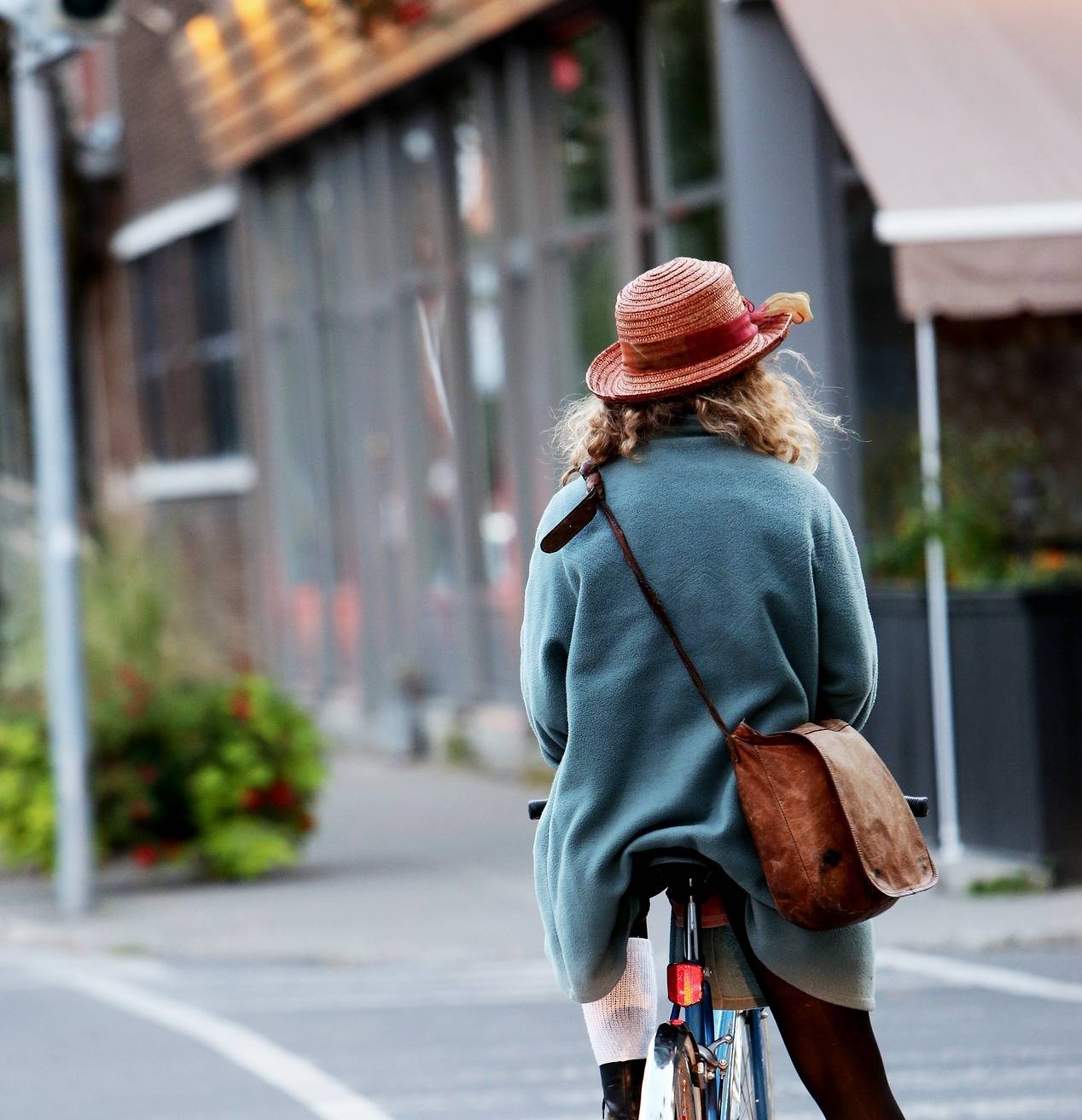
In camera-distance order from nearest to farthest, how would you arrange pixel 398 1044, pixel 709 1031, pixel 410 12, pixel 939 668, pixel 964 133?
pixel 709 1031 → pixel 398 1044 → pixel 964 133 → pixel 939 668 → pixel 410 12

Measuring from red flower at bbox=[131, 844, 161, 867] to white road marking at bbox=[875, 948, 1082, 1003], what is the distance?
3900mm

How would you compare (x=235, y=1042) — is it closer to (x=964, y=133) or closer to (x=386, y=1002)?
(x=386, y=1002)

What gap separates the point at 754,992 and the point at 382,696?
1327 cm

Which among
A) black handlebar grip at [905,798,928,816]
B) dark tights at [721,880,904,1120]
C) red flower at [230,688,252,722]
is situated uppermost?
black handlebar grip at [905,798,928,816]

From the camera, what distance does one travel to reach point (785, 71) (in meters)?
10.7

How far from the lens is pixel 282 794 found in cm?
1071

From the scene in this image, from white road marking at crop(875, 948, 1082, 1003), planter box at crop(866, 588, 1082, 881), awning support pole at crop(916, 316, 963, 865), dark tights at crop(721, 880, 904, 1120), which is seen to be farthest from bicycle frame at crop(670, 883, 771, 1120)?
awning support pole at crop(916, 316, 963, 865)

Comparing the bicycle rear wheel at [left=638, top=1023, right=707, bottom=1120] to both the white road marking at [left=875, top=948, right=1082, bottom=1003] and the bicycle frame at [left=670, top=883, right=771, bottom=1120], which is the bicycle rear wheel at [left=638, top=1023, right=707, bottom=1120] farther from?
the white road marking at [left=875, top=948, right=1082, bottom=1003]

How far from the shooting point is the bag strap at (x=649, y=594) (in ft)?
10.8

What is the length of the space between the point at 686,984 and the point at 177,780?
24.4ft

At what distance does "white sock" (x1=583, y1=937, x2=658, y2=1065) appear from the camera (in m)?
3.57

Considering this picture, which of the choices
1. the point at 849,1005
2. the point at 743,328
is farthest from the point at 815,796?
the point at 743,328

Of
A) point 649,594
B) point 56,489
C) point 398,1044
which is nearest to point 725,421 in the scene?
point 649,594

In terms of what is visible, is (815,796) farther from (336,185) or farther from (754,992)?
(336,185)
